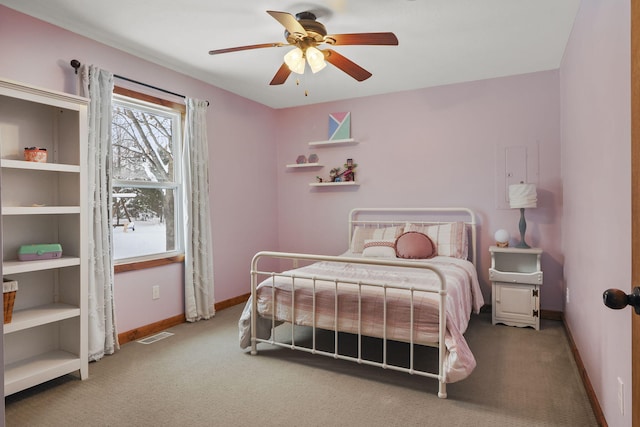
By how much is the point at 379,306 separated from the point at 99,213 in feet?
6.91

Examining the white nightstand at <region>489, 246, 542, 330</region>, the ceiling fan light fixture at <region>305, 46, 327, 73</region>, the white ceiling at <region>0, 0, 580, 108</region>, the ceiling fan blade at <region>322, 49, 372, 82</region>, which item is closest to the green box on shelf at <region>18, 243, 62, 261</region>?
the white ceiling at <region>0, 0, 580, 108</region>

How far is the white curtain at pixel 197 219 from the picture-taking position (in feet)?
12.1

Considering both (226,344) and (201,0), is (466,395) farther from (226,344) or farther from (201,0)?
(201,0)

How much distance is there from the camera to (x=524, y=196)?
11.5 feet

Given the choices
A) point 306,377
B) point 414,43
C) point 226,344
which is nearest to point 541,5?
point 414,43

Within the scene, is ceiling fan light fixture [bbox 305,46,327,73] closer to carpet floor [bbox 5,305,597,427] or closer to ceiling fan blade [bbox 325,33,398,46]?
ceiling fan blade [bbox 325,33,398,46]

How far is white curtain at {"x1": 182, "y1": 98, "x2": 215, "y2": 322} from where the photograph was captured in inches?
146

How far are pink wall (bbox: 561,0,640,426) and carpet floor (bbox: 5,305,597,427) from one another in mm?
309

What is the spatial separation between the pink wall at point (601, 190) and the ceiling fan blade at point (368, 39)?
1.05 m

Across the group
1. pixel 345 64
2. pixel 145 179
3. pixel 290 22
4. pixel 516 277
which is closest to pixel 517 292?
pixel 516 277

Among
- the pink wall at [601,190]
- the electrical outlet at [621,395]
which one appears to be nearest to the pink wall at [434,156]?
the pink wall at [601,190]

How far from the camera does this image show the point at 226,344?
124 inches

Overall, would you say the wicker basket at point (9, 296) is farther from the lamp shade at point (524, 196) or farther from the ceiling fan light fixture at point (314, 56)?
the lamp shade at point (524, 196)

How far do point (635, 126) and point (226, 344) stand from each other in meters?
2.98
